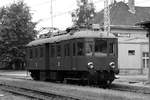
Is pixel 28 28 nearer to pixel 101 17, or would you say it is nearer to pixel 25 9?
pixel 25 9

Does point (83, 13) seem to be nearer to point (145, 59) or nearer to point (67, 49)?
point (145, 59)

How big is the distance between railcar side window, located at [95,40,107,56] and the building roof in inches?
1670

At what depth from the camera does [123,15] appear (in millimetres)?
67625

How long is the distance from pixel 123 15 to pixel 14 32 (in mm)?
19146

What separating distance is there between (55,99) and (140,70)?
91.5ft

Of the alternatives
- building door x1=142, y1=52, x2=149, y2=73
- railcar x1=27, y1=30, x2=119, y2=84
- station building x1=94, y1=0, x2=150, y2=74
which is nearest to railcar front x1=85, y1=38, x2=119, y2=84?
railcar x1=27, y1=30, x2=119, y2=84

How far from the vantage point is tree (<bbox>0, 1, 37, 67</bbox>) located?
58.8 metres

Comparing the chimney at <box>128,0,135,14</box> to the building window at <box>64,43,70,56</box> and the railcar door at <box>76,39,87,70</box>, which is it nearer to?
the building window at <box>64,43,70,56</box>

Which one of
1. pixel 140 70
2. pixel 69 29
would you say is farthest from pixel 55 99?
pixel 140 70

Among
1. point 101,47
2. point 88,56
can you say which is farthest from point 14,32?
point 88,56

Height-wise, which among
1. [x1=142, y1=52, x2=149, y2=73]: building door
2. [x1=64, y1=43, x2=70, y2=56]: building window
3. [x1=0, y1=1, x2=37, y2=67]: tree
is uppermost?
[x1=0, y1=1, x2=37, y2=67]: tree

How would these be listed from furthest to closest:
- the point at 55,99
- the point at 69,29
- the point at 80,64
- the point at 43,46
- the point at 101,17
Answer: the point at 101,17, the point at 43,46, the point at 69,29, the point at 80,64, the point at 55,99

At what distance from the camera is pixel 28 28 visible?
60656 millimetres

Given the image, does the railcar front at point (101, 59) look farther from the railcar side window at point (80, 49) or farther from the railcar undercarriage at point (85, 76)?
the railcar side window at point (80, 49)
